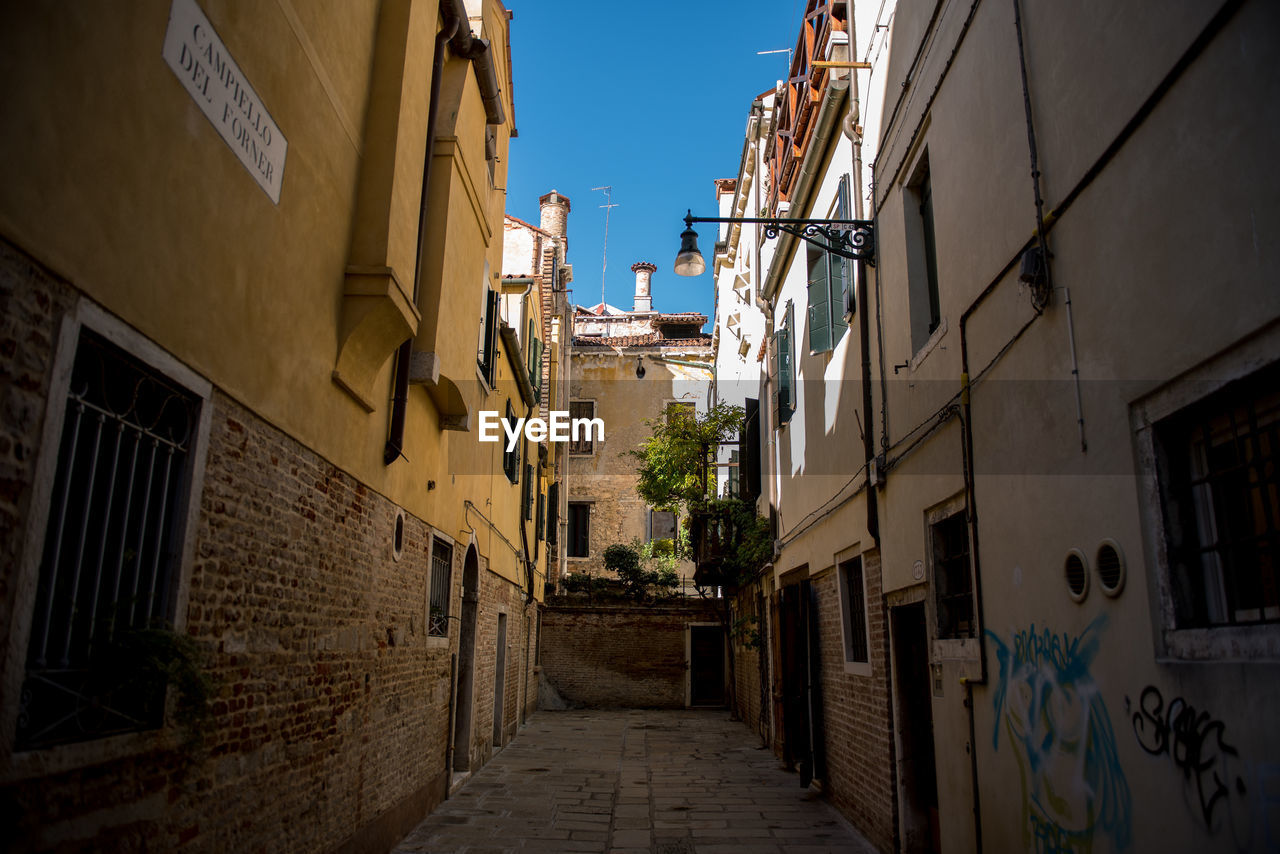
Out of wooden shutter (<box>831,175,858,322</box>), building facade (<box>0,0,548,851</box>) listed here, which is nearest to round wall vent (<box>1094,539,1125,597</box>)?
building facade (<box>0,0,548,851</box>)

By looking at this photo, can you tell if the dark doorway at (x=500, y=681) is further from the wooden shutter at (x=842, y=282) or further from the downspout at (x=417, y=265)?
the wooden shutter at (x=842, y=282)

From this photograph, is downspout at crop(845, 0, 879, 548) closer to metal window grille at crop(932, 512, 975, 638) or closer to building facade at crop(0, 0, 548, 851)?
metal window grille at crop(932, 512, 975, 638)

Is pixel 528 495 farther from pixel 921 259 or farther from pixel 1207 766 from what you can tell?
pixel 1207 766

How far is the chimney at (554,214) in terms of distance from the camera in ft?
88.9

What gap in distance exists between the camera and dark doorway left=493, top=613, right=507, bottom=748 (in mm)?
13727

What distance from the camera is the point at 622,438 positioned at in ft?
92.1

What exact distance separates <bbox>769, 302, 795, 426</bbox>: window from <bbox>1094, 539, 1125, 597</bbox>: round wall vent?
7.97 meters

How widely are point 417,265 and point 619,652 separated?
52.6 feet

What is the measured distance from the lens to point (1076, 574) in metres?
3.86

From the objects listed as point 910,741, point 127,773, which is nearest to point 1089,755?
point 910,741

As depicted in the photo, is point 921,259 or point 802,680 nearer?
point 921,259

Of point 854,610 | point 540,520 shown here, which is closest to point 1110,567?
point 854,610

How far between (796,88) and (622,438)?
16.8 m

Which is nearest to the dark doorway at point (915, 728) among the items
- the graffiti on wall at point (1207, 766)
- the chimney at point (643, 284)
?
the graffiti on wall at point (1207, 766)
